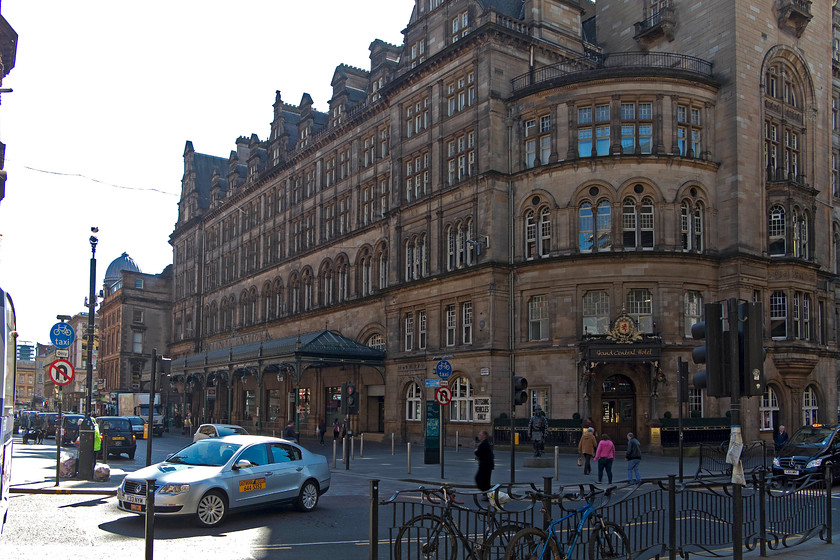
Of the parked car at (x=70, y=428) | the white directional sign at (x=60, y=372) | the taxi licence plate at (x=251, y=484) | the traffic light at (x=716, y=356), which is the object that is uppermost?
the traffic light at (x=716, y=356)

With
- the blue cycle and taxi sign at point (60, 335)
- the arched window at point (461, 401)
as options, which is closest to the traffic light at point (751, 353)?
the blue cycle and taxi sign at point (60, 335)

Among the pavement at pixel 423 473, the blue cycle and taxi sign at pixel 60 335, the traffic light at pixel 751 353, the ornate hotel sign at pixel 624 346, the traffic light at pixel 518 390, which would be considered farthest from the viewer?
the ornate hotel sign at pixel 624 346

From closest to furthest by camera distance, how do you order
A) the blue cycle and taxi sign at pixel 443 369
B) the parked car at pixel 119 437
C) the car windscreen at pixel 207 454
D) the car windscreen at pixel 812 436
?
the car windscreen at pixel 207 454
the car windscreen at pixel 812 436
the blue cycle and taxi sign at pixel 443 369
the parked car at pixel 119 437

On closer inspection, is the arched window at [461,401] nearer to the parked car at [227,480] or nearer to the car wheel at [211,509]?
the parked car at [227,480]

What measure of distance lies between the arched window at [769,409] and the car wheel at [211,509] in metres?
28.8

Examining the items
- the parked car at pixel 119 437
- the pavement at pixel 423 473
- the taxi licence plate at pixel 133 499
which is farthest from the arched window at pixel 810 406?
the taxi licence plate at pixel 133 499

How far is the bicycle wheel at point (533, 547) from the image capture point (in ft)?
29.4

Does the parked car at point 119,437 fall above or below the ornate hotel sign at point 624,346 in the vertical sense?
below

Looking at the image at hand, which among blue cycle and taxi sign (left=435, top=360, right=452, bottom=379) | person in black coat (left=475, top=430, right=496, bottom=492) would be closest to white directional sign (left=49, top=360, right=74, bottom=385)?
blue cycle and taxi sign (left=435, top=360, right=452, bottom=379)

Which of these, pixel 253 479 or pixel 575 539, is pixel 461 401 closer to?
pixel 253 479

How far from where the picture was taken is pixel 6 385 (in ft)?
40.2

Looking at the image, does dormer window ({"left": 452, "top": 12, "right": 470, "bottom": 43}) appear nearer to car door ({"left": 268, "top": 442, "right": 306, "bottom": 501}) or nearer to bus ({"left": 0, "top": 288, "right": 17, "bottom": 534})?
car door ({"left": 268, "top": 442, "right": 306, "bottom": 501})

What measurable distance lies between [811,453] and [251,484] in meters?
16.1

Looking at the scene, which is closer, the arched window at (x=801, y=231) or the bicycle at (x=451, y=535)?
the bicycle at (x=451, y=535)
